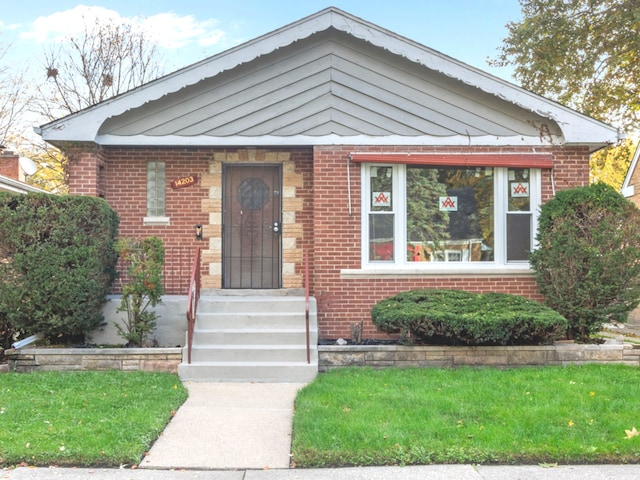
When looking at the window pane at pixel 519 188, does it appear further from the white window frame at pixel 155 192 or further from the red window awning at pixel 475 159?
the white window frame at pixel 155 192

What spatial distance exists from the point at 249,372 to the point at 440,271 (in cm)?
345

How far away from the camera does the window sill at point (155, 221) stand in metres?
9.12

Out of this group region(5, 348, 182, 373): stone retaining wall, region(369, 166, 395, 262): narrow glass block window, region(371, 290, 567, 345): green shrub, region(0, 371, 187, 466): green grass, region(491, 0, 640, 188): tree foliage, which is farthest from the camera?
region(491, 0, 640, 188): tree foliage

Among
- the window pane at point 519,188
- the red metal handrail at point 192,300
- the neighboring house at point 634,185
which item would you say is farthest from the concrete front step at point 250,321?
the neighboring house at point 634,185

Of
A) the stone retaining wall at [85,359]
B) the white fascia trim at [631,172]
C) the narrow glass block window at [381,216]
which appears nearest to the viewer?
the stone retaining wall at [85,359]

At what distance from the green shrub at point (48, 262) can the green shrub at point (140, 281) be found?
392 mm

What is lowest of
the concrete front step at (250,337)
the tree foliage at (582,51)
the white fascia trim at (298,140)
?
the concrete front step at (250,337)

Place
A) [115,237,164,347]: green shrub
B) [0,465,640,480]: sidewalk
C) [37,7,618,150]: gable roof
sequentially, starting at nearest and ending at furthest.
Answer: [0,465,640,480]: sidewalk
[115,237,164,347]: green shrub
[37,7,618,150]: gable roof

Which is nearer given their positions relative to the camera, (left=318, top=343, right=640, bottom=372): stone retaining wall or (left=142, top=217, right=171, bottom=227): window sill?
(left=318, top=343, right=640, bottom=372): stone retaining wall

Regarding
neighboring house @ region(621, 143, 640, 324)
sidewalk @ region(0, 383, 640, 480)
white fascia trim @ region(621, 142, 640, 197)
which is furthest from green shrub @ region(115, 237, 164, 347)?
white fascia trim @ region(621, 142, 640, 197)

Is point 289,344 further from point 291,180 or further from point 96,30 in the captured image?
point 96,30

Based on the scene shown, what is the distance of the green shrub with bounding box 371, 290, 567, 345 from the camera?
6.81m

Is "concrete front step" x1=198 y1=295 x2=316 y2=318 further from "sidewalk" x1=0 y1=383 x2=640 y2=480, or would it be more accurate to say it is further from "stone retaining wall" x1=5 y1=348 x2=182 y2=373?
"sidewalk" x1=0 y1=383 x2=640 y2=480

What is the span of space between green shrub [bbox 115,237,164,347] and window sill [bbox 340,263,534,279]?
2.78 m
